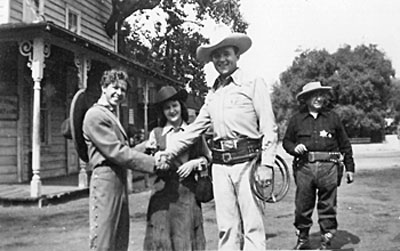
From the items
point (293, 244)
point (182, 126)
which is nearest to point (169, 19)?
point (293, 244)

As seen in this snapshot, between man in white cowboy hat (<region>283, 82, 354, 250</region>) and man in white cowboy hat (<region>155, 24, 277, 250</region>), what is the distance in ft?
5.65

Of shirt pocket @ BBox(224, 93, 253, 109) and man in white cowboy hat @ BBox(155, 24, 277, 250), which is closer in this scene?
man in white cowboy hat @ BBox(155, 24, 277, 250)

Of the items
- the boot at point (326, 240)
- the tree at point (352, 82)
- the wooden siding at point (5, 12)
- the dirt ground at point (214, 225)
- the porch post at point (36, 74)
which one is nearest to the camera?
the boot at point (326, 240)

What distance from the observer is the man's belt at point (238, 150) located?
9.50 feet

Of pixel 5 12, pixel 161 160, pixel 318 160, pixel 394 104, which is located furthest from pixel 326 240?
pixel 394 104

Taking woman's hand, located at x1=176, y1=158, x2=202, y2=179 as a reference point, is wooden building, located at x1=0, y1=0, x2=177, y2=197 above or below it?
above

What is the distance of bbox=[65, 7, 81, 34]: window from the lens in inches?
488

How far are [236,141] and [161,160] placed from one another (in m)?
0.50

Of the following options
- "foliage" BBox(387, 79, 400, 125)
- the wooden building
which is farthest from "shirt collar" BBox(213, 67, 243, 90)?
"foliage" BBox(387, 79, 400, 125)

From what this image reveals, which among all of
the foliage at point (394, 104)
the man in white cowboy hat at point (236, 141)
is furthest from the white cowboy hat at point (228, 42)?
the foliage at point (394, 104)

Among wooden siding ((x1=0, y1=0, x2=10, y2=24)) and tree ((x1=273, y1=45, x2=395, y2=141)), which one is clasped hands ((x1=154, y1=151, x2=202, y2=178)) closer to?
wooden siding ((x1=0, y1=0, x2=10, y2=24))

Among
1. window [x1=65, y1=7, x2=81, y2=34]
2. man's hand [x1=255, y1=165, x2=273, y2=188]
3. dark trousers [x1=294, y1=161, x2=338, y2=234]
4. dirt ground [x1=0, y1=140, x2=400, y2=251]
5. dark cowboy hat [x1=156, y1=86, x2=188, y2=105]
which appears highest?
window [x1=65, y1=7, x2=81, y2=34]

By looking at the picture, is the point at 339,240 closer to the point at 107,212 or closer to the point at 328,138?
the point at 328,138

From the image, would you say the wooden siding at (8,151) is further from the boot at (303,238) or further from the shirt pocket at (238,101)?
the shirt pocket at (238,101)
